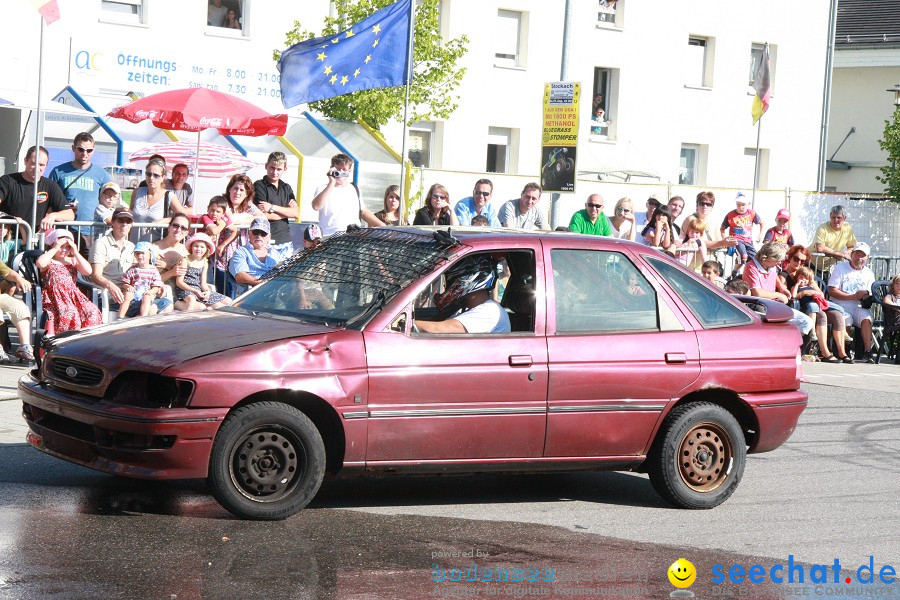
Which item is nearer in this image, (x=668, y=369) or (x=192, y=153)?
(x=668, y=369)

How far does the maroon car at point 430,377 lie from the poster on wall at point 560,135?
7915mm

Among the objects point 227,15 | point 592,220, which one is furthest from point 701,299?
point 227,15

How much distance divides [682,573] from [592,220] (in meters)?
10.1

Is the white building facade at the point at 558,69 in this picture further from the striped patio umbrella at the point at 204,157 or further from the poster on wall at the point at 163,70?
the striped patio umbrella at the point at 204,157

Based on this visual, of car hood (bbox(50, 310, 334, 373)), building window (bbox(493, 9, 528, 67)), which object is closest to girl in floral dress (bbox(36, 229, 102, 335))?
car hood (bbox(50, 310, 334, 373))

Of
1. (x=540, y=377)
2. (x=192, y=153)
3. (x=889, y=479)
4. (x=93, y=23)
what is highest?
(x=93, y=23)

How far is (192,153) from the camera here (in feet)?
73.0

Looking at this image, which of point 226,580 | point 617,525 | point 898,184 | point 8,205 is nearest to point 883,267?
point 8,205

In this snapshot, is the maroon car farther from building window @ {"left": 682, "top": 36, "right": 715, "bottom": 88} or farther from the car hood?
building window @ {"left": 682, "top": 36, "right": 715, "bottom": 88}

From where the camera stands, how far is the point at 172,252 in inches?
537

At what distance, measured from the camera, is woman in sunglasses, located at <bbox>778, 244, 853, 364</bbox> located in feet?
59.8

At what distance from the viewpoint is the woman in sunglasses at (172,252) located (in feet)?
44.7

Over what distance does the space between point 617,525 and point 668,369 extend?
1.01 metres

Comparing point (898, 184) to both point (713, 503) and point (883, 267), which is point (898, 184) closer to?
point (883, 267)
